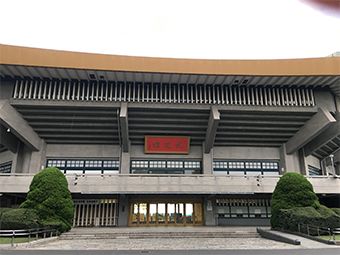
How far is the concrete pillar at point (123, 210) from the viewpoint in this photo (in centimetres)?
2400

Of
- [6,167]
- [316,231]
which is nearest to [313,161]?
[316,231]

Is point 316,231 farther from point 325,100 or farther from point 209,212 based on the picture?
point 325,100

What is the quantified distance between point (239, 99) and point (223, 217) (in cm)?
983

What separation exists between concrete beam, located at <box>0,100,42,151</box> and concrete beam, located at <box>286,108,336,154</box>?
71.1ft

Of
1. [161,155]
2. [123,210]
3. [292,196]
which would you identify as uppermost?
[161,155]

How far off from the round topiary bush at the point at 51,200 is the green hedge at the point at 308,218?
1253 cm

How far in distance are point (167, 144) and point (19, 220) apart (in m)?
13.4

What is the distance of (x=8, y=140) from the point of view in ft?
78.9

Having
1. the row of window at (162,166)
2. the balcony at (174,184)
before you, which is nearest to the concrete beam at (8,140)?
the row of window at (162,166)

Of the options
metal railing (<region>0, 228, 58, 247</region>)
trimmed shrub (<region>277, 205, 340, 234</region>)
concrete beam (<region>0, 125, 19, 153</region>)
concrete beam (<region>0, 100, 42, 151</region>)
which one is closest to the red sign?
concrete beam (<region>0, 100, 42, 151</region>)

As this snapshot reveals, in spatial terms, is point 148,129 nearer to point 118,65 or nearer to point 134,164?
point 134,164

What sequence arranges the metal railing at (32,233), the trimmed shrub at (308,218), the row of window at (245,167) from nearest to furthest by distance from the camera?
the metal railing at (32,233) < the trimmed shrub at (308,218) < the row of window at (245,167)

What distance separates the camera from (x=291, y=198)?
56.9 feet

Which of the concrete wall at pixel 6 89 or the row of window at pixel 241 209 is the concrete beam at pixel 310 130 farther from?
the concrete wall at pixel 6 89
